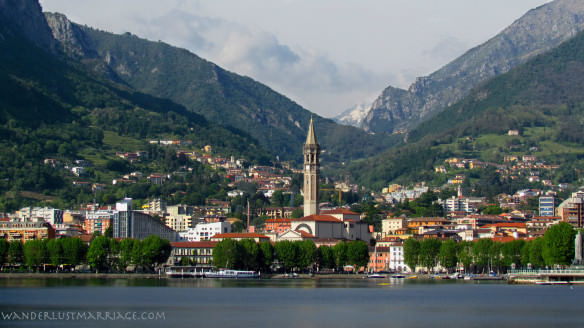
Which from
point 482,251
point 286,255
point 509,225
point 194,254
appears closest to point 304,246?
point 286,255

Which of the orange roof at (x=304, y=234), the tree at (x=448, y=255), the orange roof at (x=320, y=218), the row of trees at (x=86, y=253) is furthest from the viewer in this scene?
the orange roof at (x=320, y=218)

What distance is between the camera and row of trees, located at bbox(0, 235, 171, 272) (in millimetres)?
146625

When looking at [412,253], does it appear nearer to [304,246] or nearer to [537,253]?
[304,246]

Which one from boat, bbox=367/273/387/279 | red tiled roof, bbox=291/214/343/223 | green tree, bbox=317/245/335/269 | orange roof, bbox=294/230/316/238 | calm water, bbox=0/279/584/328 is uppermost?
red tiled roof, bbox=291/214/343/223

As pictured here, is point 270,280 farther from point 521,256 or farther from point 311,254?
point 521,256

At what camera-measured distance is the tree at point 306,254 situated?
153000 mm

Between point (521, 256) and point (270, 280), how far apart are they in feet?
105

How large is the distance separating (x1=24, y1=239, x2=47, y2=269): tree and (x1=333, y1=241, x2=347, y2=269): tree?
3899 centimetres

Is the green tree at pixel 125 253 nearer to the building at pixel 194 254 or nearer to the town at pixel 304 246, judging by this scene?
the town at pixel 304 246

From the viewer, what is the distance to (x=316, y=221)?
563 ft

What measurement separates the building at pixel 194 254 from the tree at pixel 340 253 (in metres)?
19.7

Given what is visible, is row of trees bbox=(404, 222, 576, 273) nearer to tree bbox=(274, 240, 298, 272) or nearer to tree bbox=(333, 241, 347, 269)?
tree bbox=(333, 241, 347, 269)

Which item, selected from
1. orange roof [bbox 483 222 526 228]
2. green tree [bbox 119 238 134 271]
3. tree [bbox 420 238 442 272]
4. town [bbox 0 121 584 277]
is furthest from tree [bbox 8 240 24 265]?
orange roof [bbox 483 222 526 228]

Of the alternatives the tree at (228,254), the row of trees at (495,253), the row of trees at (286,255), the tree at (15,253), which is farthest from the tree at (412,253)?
the tree at (15,253)
